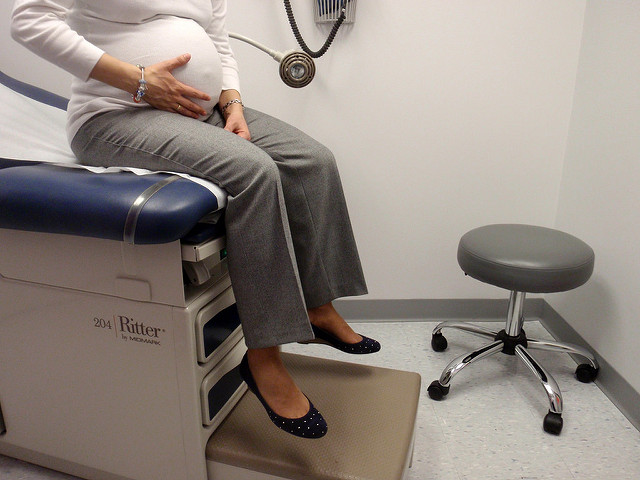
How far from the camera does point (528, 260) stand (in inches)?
51.6

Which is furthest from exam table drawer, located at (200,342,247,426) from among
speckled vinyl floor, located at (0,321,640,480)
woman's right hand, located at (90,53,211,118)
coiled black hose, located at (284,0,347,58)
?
coiled black hose, located at (284,0,347,58)

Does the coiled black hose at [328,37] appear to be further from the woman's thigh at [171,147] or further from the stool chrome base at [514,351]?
the stool chrome base at [514,351]

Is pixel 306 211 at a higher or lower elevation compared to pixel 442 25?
lower

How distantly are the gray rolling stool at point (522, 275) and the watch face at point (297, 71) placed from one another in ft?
2.30

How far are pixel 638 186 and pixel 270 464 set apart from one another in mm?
1238

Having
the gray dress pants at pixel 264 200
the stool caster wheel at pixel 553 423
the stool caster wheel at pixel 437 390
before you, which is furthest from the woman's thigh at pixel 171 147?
the stool caster wheel at pixel 553 423

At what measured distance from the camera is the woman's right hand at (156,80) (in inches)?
37.3

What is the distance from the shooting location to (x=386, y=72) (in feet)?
5.42

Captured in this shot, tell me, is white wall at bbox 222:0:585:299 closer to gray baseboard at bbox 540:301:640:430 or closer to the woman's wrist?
gray baseboard at bbox 540:301:640:430

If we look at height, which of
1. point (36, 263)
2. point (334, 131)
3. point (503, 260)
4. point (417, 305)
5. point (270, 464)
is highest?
point (334, 131)

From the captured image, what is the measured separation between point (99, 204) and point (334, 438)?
63cm

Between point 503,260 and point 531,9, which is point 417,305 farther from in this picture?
point 531,9

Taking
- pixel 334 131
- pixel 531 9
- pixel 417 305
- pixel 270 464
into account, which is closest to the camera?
pixel 270 464

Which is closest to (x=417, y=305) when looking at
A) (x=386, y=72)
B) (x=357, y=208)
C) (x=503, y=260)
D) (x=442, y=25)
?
(x=357, y=208)
